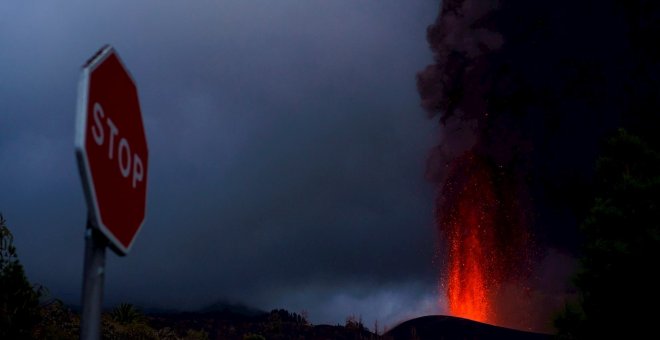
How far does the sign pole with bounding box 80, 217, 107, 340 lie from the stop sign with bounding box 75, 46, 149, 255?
0.06 metres

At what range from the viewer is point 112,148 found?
213 centimetres

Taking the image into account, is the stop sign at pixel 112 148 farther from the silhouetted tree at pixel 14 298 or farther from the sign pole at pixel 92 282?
the silhouetted tree at pixel 14 298

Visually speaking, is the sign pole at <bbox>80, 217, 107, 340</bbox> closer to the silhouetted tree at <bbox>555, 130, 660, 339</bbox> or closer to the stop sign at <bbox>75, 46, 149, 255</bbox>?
the stop sign at <bbox>75, 46, 149, 255</bbox>

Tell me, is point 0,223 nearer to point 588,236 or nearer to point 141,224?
point 141,224

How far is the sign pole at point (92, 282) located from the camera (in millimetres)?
2062

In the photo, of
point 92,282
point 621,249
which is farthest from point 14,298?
point 621,249

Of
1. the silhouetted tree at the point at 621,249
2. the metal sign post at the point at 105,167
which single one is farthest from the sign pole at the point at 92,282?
the silhouetted tree at the point at 621,249

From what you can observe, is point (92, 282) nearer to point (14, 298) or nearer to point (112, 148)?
point (112, 148)

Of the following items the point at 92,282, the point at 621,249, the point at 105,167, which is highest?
the point at 621,249

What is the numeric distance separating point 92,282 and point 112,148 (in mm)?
433

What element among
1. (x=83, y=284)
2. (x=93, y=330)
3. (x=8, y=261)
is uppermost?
(x=8, y=261)

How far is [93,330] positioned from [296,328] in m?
85.5

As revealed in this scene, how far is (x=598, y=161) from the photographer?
26297 mm

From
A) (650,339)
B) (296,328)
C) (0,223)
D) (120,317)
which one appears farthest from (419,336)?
(0,223)
